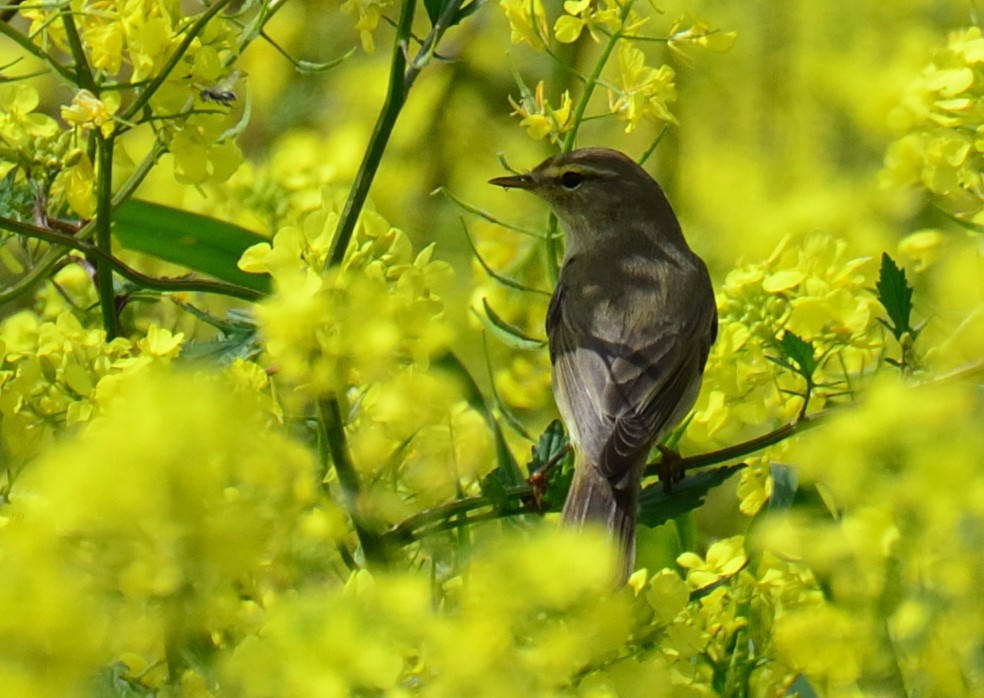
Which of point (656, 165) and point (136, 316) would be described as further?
point (656, 165)

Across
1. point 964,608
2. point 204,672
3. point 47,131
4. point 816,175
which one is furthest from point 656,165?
point 204,672

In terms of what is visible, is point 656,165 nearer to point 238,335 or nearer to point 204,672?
point 238,335

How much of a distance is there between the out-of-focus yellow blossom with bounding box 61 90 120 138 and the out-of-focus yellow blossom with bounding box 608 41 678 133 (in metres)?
0.68

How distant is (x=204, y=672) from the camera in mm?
1225

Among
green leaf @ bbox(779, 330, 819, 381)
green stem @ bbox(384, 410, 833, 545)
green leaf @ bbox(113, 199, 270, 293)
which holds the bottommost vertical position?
green stem @ bbox(384, 410, 833, 545)

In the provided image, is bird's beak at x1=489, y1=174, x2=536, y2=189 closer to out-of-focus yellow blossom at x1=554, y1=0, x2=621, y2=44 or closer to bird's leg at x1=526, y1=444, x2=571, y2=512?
out-of-focus yellow blossom at x1=554, y1=0, x2=621, y2=44

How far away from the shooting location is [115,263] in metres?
1.67

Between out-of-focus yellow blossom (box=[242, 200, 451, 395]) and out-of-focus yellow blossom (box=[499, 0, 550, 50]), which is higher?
out-of-focus yellow blossom (box=[499, 0, 550, 50])

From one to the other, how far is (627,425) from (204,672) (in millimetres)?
1335

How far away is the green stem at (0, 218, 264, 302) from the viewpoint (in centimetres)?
165

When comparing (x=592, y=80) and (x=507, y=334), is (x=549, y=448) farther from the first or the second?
(x=592, y=80)

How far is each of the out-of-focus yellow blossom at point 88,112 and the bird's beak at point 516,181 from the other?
1.19 meters

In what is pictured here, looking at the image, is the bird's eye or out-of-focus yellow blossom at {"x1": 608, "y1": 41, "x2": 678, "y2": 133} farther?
the bird's eye

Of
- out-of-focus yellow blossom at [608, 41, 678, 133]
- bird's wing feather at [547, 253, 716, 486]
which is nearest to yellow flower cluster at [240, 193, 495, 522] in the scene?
out-of-focus yellow blossom at [608, 41, 678, 133]
